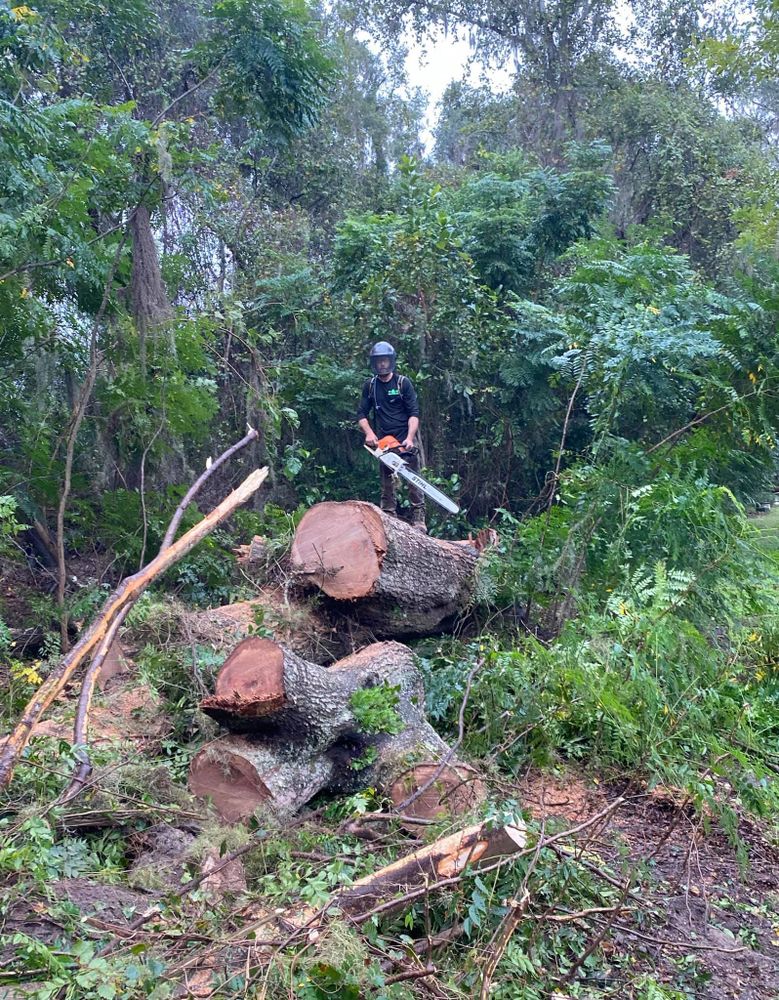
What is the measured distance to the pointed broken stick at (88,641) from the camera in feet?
10.9

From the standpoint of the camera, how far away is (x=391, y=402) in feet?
25.8

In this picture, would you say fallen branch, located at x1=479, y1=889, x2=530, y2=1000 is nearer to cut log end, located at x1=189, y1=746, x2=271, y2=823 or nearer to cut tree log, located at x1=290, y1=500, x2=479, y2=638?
cut log end, located at x1=189, y1=746, x2=271, y2=823

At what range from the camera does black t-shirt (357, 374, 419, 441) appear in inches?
307

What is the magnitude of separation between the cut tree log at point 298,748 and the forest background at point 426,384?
0.62 m

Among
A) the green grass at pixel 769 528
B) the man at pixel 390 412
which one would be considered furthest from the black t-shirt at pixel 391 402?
the green grass at pixel 769 528

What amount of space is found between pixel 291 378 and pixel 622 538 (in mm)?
5095

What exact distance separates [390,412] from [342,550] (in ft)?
8.94

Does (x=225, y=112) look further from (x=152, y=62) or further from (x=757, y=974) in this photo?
(x=757, y=974)

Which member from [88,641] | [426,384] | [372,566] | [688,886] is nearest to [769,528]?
[426,384]

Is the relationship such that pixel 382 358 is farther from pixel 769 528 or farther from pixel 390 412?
pixel 769 528

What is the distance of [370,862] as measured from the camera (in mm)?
3301

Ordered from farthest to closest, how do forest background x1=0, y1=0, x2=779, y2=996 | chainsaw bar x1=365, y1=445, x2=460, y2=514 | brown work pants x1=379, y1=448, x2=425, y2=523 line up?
brown work pants x1=379, y1=448, x2=425, y2=523 < chainsaw bar x1=365, y1=445, x2=460, y2=514 < forest background x1=0, y1=0, x2=779, y2=996

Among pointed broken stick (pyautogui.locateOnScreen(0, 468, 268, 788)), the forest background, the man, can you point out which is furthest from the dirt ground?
the man

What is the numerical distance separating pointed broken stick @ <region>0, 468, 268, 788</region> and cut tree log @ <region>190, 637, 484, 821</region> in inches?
22.4
